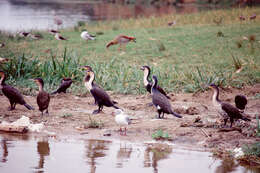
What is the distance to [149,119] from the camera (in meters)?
7.27

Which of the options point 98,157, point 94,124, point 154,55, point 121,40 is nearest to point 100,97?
point 94,124

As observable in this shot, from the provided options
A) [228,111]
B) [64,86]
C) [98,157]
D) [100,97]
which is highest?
[64,86]

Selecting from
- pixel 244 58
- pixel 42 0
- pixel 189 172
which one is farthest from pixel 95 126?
pixel 42 0

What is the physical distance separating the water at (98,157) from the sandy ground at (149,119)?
1.28 ft

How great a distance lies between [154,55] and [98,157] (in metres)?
8.59

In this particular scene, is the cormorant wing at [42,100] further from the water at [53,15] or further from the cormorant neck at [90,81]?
the water at [53,15]

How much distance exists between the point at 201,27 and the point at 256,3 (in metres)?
13.5

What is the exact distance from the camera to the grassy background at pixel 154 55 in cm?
964

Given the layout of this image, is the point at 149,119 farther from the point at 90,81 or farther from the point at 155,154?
the point at 155,154

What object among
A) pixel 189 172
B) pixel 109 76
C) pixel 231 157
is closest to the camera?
pixel 189 172

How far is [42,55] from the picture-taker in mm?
13922

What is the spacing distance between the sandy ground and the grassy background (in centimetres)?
54

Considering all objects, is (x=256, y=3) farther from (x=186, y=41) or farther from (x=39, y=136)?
(x=39, y=136)

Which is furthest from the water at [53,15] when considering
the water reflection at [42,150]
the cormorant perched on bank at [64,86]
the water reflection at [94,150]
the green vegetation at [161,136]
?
the green vegetation at [161,136]
